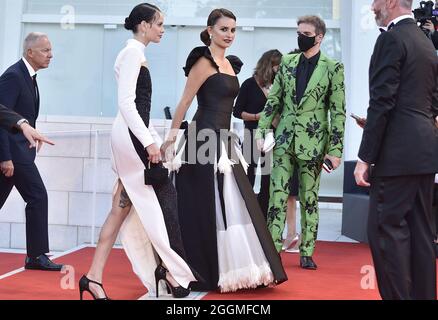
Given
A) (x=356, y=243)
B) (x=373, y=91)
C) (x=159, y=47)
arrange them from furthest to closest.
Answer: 1. (x=159, y=47)
2. (x=356, y=243)
3. (x=373, y=91)

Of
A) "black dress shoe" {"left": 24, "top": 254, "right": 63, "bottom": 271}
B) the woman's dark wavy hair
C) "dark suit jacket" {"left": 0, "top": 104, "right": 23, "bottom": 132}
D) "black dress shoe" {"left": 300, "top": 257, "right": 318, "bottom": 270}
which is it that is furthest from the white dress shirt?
"black dress shoe" {"left": 300, "top": 257, "right": 318, "bottom": 270}

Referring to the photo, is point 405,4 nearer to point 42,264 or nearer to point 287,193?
point 287,193

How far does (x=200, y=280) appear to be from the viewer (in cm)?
480

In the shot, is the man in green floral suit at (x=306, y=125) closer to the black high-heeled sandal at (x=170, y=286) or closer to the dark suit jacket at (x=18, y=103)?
the black high-heeled sandal at (x=170, y=286)

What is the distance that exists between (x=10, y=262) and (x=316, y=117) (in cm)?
250

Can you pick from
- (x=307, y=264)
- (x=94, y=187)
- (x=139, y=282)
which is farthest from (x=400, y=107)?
(x=94, y=187)

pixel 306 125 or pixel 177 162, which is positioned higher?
pixel 306 125

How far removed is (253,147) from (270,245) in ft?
8.38

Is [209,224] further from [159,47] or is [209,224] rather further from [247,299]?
[159,47]

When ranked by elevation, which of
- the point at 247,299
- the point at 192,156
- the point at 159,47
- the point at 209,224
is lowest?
the point at 247,299

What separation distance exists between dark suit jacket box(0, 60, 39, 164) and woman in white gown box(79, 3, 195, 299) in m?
1.31

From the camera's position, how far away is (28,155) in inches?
231
